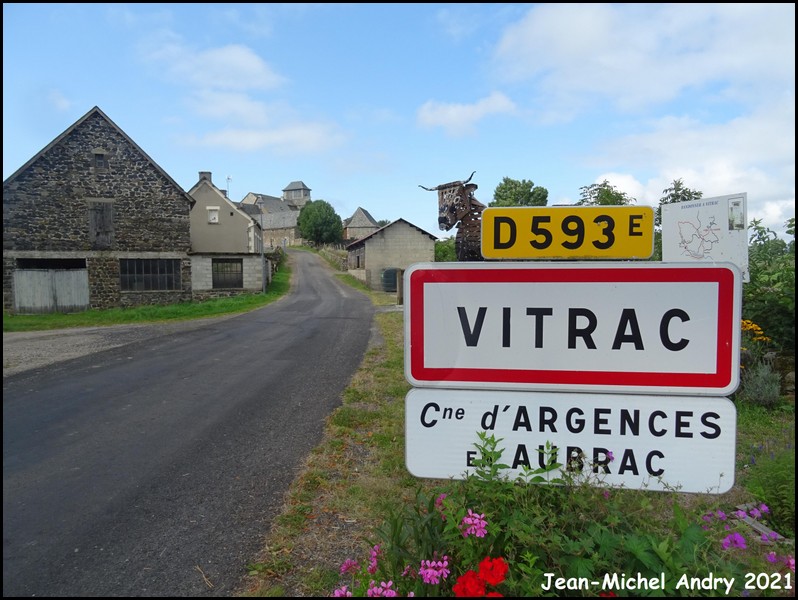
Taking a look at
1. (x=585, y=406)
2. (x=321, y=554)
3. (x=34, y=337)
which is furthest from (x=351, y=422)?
(x=34, y=337)

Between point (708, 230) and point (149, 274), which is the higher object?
point (708, 230)

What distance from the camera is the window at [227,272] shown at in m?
24.7

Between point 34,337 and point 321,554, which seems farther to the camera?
point 34,337

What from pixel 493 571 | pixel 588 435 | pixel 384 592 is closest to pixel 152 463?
pixel 384 592

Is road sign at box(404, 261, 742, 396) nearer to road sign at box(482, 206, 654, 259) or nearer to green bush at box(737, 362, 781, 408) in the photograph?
road sign at box(482, 206, 654, 259)

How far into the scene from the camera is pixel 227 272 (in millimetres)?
25156

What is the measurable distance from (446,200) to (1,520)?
14.7ft

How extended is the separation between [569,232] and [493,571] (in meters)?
1.23

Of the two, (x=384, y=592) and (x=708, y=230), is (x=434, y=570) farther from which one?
(x=708, y=230)

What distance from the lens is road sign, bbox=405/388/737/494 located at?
153 cm

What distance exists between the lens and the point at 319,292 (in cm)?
2925

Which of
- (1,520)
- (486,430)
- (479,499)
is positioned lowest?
(1,520)

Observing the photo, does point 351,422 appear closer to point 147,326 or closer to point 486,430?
point 486,430

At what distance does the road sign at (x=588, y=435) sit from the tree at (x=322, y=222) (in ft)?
215
